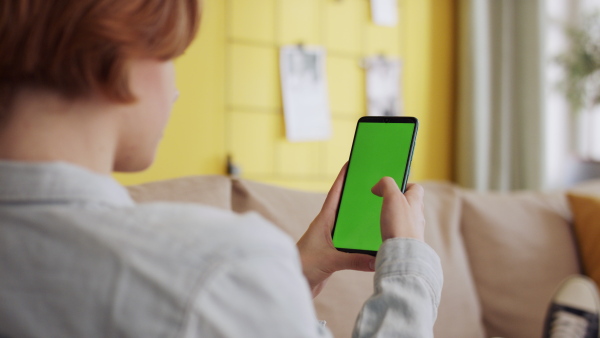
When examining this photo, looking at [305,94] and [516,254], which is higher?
[305,94]

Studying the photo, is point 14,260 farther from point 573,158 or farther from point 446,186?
point 573,158

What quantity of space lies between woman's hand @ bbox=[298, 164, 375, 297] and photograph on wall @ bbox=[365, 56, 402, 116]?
1.80 meters

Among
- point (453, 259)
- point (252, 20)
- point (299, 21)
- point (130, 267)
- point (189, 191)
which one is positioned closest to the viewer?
point (130, 267)

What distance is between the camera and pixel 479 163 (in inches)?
99.8

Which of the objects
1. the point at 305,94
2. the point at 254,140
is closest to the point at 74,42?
the point at 254,140

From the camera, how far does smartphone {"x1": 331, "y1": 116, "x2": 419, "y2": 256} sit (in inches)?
22.5

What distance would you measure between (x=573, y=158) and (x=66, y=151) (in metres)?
2.33

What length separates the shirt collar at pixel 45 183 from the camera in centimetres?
39

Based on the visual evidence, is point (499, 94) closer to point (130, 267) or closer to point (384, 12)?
point (384, 12)

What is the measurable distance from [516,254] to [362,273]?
732 mm

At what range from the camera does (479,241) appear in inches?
52.9

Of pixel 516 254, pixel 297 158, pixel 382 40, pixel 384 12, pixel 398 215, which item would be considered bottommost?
pixel 516 254

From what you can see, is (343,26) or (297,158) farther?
(343,26)

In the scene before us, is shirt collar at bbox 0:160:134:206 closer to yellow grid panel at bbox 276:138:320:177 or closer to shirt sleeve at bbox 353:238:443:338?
shirt sleeve at bbox 353:238:443:338
